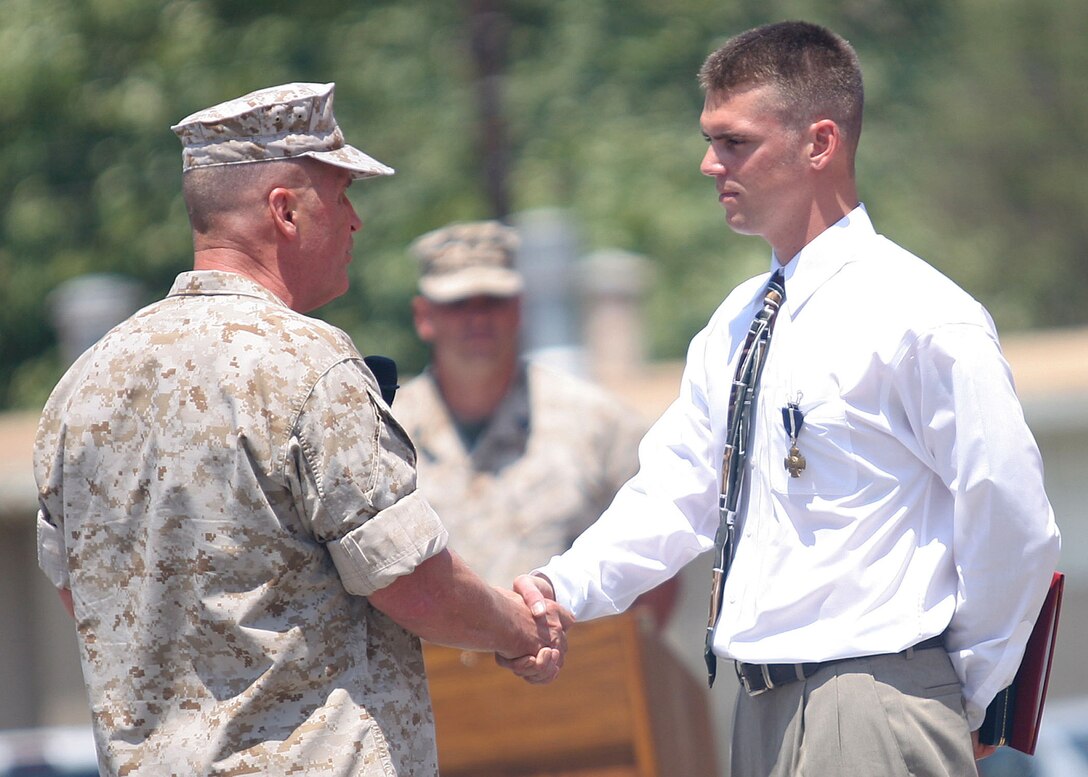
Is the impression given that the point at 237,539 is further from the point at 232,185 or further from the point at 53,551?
the point at 232,185

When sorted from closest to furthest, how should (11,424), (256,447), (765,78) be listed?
(256,447) < (765,78) < (11,424)

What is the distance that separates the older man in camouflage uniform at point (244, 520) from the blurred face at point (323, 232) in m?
0.03

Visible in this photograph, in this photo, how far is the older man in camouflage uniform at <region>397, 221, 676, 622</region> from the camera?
5.03 metres

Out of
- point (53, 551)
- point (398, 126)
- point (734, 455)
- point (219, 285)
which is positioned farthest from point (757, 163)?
point (398, 126)

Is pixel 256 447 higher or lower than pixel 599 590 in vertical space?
higher

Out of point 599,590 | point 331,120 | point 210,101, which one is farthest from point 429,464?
point 210,101

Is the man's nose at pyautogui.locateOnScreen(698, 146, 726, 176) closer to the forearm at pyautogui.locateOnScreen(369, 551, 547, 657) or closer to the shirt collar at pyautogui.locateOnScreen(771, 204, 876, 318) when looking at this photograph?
the shirt collar at pyautogui.locateOnScreen(771, 204, 876, 318)

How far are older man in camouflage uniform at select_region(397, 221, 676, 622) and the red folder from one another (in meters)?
2.29

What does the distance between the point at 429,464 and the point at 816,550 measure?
8.13ft

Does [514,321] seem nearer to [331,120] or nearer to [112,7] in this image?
[331,120]

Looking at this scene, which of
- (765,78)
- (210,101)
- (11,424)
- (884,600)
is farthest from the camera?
(210,101)

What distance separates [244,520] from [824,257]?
4.08ft

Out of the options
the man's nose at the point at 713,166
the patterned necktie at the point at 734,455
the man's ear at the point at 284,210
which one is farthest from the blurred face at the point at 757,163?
the man's ear at the point at 284,210

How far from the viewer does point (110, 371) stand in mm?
2688
